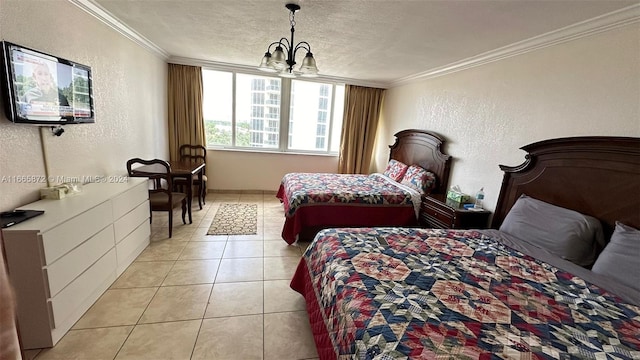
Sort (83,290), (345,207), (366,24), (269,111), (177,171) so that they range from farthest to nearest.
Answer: (269,111) < (177,171) < (345,207) < (366,24) < (83,290)

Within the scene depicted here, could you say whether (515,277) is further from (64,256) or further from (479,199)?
(64,256)

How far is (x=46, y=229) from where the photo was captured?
1555 millimetres

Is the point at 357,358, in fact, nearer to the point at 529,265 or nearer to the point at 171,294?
the point at 529,265

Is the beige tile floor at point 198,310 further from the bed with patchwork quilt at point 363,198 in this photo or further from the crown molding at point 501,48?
the crown molding at point 501,48

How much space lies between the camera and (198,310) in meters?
2.06

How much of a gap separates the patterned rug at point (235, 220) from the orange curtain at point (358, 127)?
6.68ft

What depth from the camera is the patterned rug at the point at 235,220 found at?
11.5ft

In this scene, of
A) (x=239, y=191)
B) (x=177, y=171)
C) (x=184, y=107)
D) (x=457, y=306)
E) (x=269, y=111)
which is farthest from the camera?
(x=239, y=191)

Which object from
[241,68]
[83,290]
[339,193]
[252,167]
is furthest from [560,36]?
[252,167]

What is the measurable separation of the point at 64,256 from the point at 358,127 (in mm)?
4560

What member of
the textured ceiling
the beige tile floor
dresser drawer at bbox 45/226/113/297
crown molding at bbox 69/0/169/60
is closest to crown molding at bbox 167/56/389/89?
crown molding at bbox 69/0/169/60

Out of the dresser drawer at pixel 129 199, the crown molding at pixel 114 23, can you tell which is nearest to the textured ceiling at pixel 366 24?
the crown molding at pixel 114 23

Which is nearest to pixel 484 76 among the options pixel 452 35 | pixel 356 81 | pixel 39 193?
pixel 452 35

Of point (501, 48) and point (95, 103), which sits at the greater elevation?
point (501, 48)
